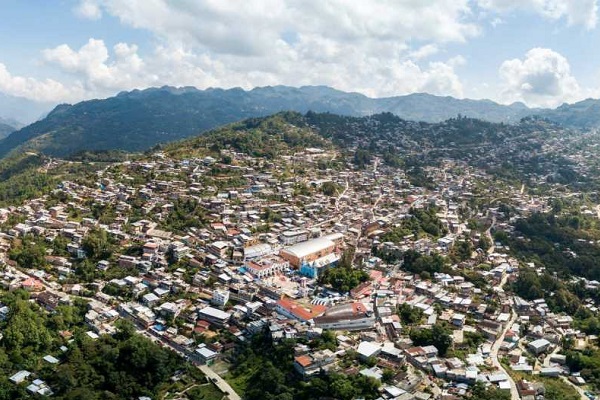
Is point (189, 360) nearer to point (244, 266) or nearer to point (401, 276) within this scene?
point (244, 266)

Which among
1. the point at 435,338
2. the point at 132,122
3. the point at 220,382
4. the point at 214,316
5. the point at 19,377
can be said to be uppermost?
the point at 132,122

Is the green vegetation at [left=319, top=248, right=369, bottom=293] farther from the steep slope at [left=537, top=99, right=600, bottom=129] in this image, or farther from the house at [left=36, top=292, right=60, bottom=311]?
the steep slope at [left=537, top=99, right=600, bottom=129]

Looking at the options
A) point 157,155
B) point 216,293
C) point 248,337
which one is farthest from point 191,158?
point 248,337

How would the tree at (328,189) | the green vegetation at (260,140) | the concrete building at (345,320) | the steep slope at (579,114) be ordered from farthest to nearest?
the steep slope at (579,114) → the green vegetation at (260,140) → the tree at (328,189) → the concrete building at (345,320)

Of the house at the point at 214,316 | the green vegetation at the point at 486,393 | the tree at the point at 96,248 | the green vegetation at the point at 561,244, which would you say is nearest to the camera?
the green vegetation at the point at 486,393

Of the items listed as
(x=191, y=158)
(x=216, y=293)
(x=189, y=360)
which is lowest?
(x=189, y=360)

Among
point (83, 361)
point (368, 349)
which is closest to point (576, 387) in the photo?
point (368, 349)

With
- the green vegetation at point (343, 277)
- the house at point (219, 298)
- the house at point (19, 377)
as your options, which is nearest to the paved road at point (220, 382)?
the house at point (219, 298)

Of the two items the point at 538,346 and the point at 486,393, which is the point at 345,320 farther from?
the point at 538,346

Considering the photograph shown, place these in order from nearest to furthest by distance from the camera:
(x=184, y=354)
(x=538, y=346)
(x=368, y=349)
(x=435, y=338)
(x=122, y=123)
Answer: (x=368, y=349), (x=435, y=338), (x=184, y=354), (x=538, y=346), (x=122, y=123)

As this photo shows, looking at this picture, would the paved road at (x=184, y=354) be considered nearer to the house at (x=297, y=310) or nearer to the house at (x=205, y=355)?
the house at (x=205, y=355)

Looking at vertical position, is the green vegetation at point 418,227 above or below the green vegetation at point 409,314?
above
